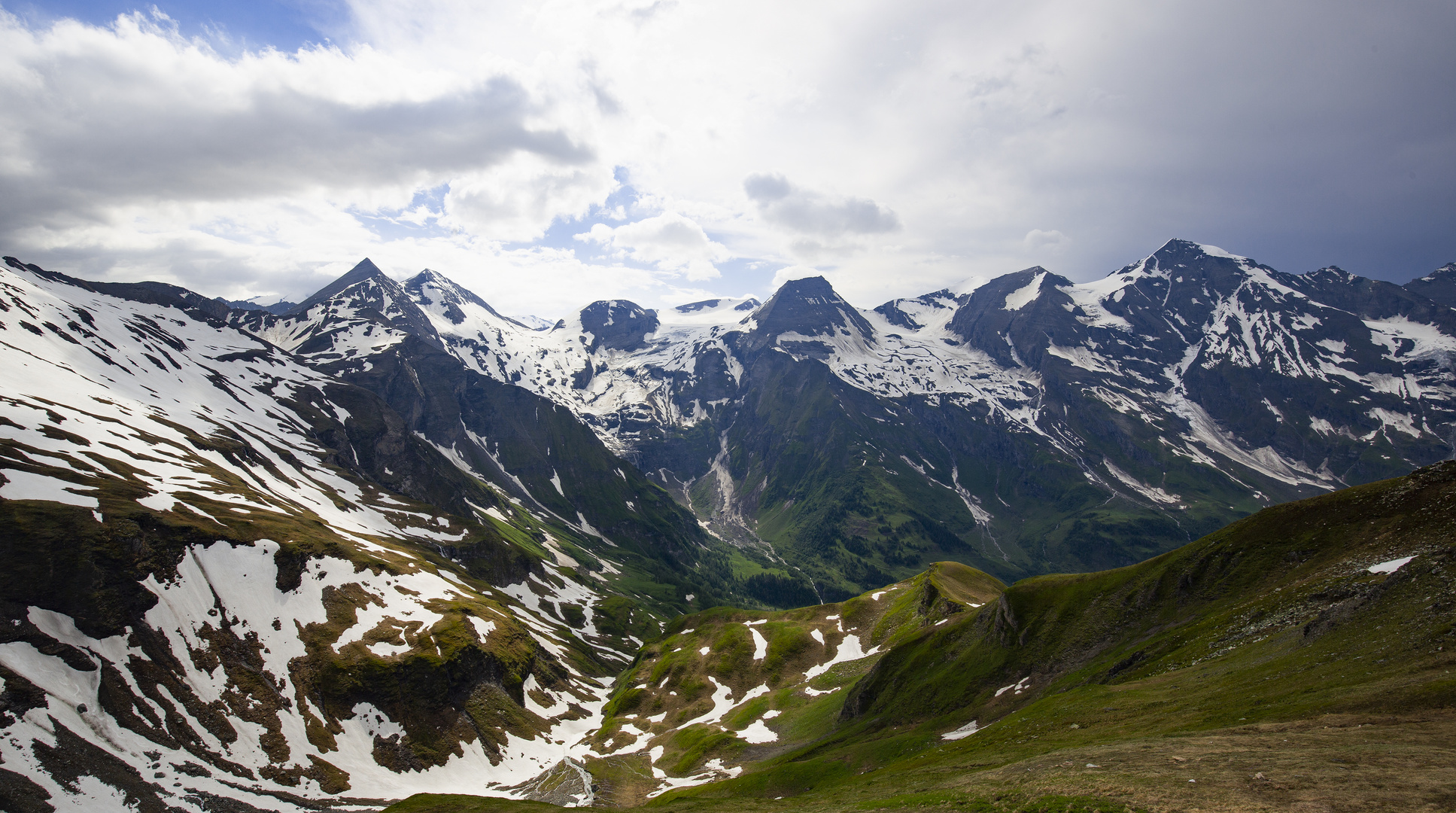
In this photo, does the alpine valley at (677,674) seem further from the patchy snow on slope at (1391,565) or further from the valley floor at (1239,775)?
the patchy snow on slope at (1391,565)

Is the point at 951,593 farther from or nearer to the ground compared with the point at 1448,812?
nearer to the ground

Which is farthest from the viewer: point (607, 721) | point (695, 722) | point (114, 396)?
point (114, 396)

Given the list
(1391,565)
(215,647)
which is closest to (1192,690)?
(1391,565)

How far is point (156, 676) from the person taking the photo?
81000mm

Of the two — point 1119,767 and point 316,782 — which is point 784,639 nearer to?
point 316,782

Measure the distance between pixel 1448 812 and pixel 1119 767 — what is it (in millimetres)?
15155

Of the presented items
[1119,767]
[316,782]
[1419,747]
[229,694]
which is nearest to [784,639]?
[316,782]

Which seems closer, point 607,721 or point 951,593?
point 951,593

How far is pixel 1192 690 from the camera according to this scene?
157ft

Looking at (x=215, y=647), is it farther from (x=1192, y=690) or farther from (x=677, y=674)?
(x=1192, y=690)

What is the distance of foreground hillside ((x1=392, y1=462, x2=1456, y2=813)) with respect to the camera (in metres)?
30.2

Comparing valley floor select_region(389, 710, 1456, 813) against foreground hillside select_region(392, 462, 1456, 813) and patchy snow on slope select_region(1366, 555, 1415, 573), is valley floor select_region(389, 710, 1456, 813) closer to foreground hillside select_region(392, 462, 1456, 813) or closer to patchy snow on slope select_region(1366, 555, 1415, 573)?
foreground hillside select_region(392, 462, 1456, 813)

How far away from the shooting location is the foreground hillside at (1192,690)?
1187 inches

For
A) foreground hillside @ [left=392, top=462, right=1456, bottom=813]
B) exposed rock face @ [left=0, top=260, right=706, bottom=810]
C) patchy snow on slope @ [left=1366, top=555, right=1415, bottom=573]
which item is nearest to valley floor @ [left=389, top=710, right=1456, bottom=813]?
foreground hillside @ [left=392, top=462, right=1456, bottom=813]
